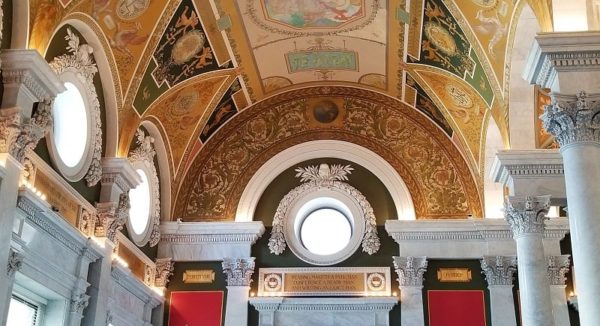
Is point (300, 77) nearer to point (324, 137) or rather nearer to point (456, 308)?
point (324, 137)

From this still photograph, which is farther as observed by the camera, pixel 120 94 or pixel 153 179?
pixel 153 179

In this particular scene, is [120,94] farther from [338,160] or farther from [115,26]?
[338,160]

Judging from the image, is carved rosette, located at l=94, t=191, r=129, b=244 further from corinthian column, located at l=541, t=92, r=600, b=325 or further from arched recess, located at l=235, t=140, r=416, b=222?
corinthian column, located at l=541, t=92, r=600, b=325

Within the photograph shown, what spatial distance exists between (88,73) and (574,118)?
27.2 ft

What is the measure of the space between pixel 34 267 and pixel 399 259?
334 inches

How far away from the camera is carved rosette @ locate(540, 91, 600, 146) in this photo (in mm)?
8695

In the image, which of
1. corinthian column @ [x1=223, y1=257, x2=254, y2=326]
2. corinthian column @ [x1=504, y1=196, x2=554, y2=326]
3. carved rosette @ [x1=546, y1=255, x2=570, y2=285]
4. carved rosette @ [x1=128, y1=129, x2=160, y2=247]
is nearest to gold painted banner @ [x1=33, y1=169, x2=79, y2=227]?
carved rosette @ [x1=128, y1=129, x2=160, y2=247]

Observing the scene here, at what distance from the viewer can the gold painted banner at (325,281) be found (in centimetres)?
1667

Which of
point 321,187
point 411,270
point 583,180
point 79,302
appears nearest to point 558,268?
point 411,270

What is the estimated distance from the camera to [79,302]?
12320mm

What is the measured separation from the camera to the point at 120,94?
14031 mm

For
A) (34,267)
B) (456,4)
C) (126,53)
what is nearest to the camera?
(34,267)

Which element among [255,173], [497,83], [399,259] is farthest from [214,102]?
[497,83]

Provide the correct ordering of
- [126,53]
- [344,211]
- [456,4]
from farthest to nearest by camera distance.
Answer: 1. [344,211]
2. [126,53]
3. [456,4]
